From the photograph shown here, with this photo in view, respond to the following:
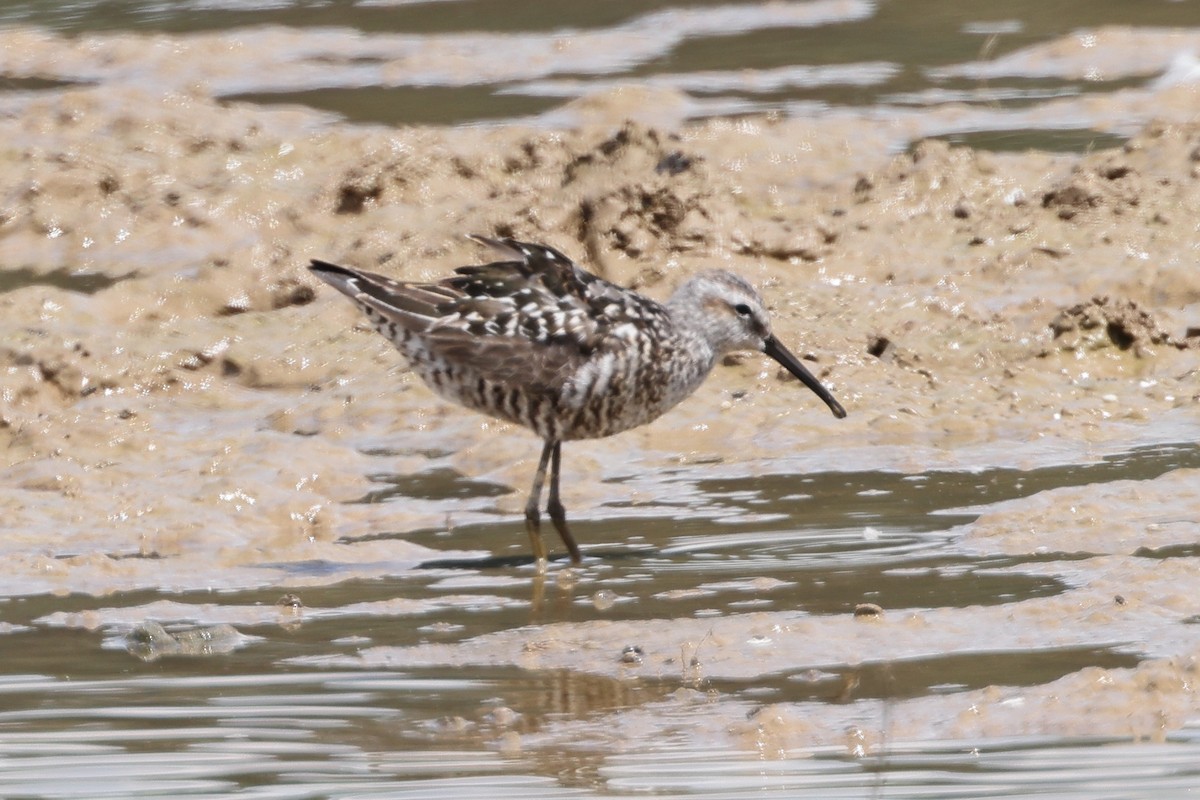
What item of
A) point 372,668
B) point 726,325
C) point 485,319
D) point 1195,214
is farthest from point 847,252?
point 372,668

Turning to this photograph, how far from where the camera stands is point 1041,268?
10.4m

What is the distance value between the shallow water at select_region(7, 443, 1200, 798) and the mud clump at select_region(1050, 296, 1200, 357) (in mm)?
1356

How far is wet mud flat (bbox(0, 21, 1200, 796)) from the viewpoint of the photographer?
5.34 m

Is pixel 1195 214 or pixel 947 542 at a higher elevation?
pixel 1195 214

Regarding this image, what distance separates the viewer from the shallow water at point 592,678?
4.87 metres

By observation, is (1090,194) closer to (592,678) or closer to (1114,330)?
(1114,330)

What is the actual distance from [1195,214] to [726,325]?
3595mm

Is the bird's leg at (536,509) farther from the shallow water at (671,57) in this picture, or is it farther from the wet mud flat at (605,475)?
the shallow water at (671,57)

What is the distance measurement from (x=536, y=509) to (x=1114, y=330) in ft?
11.0

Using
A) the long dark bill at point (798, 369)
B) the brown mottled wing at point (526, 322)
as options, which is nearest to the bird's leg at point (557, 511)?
the brown mottled wing at point (526, 322)

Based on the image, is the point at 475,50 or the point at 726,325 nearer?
the point at 726,325

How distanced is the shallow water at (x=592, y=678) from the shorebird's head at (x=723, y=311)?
0.68 meters

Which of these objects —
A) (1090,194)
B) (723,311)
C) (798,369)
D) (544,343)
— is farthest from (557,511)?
(1090,194)

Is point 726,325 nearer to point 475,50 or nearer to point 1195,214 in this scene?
point 1195,214
